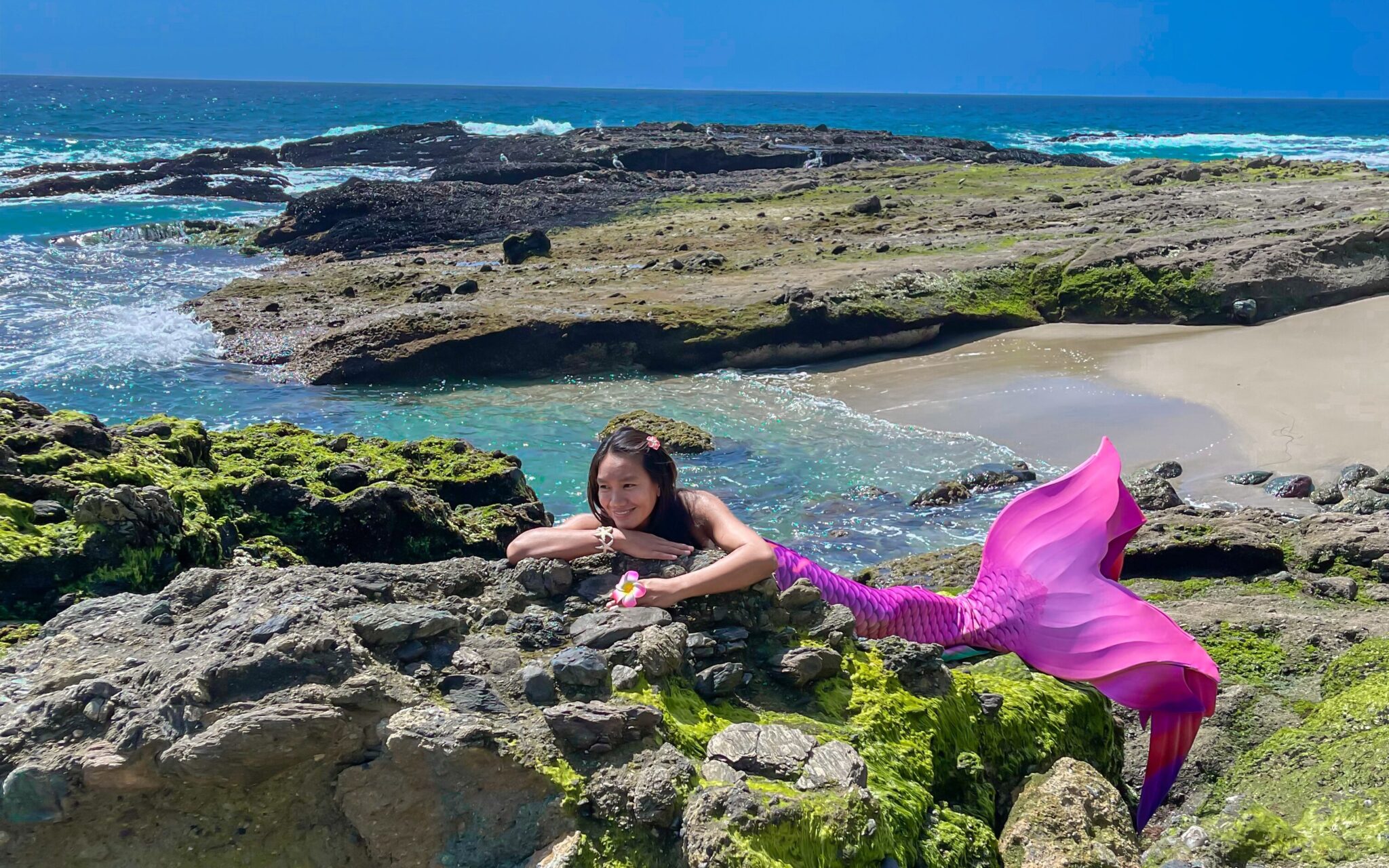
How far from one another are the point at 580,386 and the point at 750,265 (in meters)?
5.20

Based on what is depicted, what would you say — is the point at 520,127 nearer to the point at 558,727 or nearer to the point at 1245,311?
the point at 1245,311

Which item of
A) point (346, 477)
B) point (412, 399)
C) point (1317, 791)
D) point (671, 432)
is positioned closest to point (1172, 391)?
Answer: point (671, 432)

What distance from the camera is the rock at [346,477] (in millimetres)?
6637

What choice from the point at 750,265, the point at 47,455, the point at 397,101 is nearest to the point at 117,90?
the point at 397,101

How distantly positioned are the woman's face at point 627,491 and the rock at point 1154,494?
5.89 m

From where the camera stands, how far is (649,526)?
399 centimetres

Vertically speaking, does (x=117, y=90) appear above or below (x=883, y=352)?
above

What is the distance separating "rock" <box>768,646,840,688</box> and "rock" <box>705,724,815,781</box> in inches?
15.0

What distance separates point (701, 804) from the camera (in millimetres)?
2592

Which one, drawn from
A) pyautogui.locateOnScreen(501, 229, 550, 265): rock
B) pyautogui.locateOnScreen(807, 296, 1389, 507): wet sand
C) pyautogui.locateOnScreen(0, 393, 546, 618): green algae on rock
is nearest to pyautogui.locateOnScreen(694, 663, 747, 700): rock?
pyautogui.locateOnScreen(0, 393, 546, 618): green algae on rock

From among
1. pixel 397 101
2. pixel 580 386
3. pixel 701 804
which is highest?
pixel 397 101

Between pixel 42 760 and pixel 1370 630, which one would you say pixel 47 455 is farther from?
pixel 1370 630

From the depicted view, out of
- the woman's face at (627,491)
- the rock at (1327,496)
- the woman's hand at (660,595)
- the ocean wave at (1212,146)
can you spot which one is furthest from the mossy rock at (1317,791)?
the ocean wave at (1212,146)

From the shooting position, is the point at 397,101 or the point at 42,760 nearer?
the point at 42,760
